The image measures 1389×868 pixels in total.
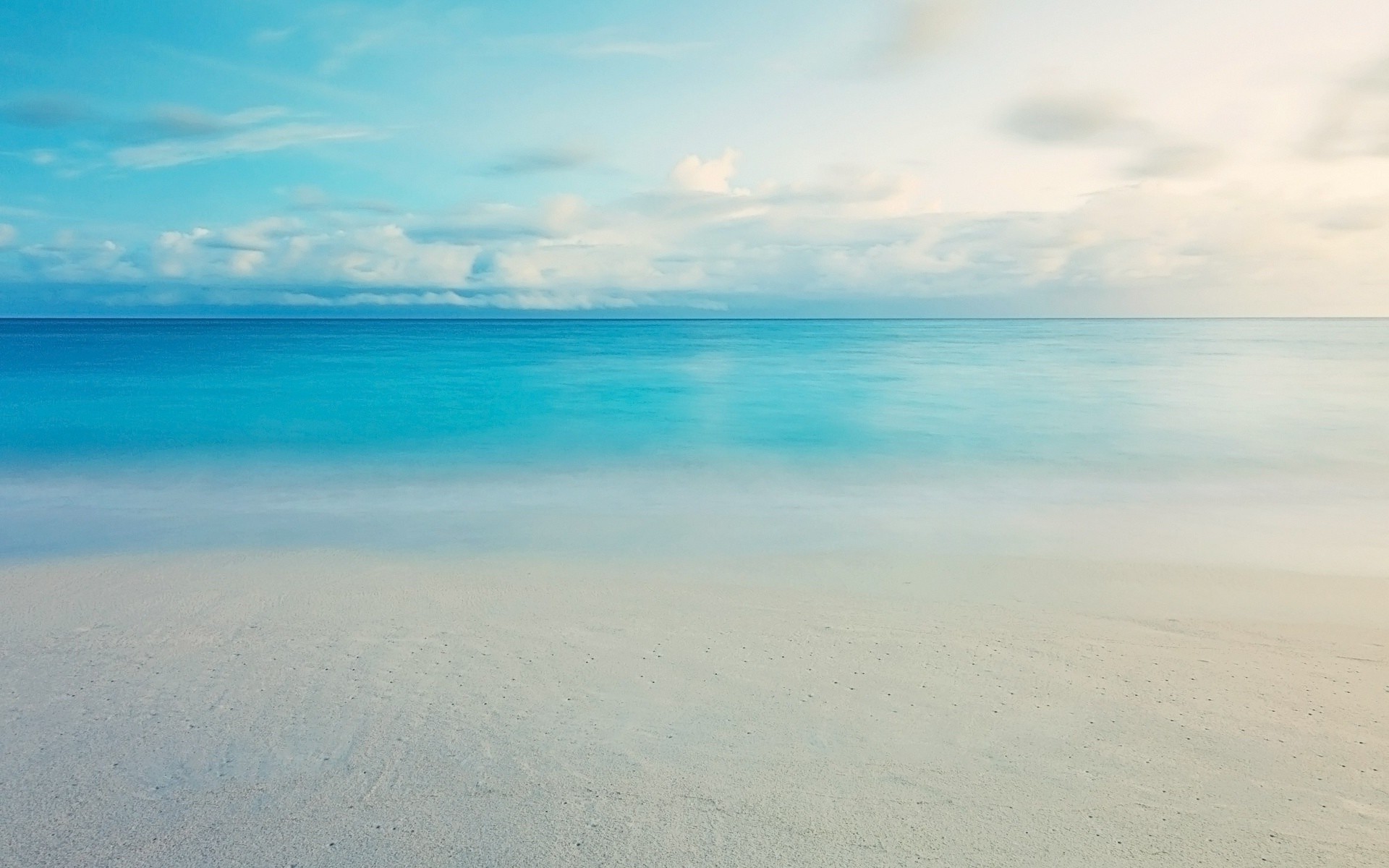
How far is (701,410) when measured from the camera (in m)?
25.5

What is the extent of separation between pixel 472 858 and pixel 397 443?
623 inches

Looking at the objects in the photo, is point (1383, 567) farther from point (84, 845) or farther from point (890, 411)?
point (890, 411)

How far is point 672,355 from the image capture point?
A: 5959 centimetres

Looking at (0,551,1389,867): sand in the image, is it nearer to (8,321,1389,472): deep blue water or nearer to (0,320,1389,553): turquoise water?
(0,320,1389,553): turquoise water

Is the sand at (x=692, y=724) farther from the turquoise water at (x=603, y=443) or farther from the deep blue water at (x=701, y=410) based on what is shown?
the deep blue water at (x=701, y=410)

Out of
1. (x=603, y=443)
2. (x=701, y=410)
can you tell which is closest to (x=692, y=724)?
(x=603, y=443)

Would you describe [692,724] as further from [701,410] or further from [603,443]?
[701,410]

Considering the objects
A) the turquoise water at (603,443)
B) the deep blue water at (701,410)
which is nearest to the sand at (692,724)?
the turquoise water at (603,443)

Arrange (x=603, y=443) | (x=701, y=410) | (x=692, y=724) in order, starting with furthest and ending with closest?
(x=701, y=410) < (x=603, y=443) < (x=692, y=724)

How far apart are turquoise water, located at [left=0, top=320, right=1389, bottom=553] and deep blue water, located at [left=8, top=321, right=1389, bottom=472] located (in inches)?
6.0

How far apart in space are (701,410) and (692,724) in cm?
2065

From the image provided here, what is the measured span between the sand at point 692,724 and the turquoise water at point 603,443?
10.5 ft

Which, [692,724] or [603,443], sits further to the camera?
[603,443]

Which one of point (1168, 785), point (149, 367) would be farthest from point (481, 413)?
point (149, 367)
